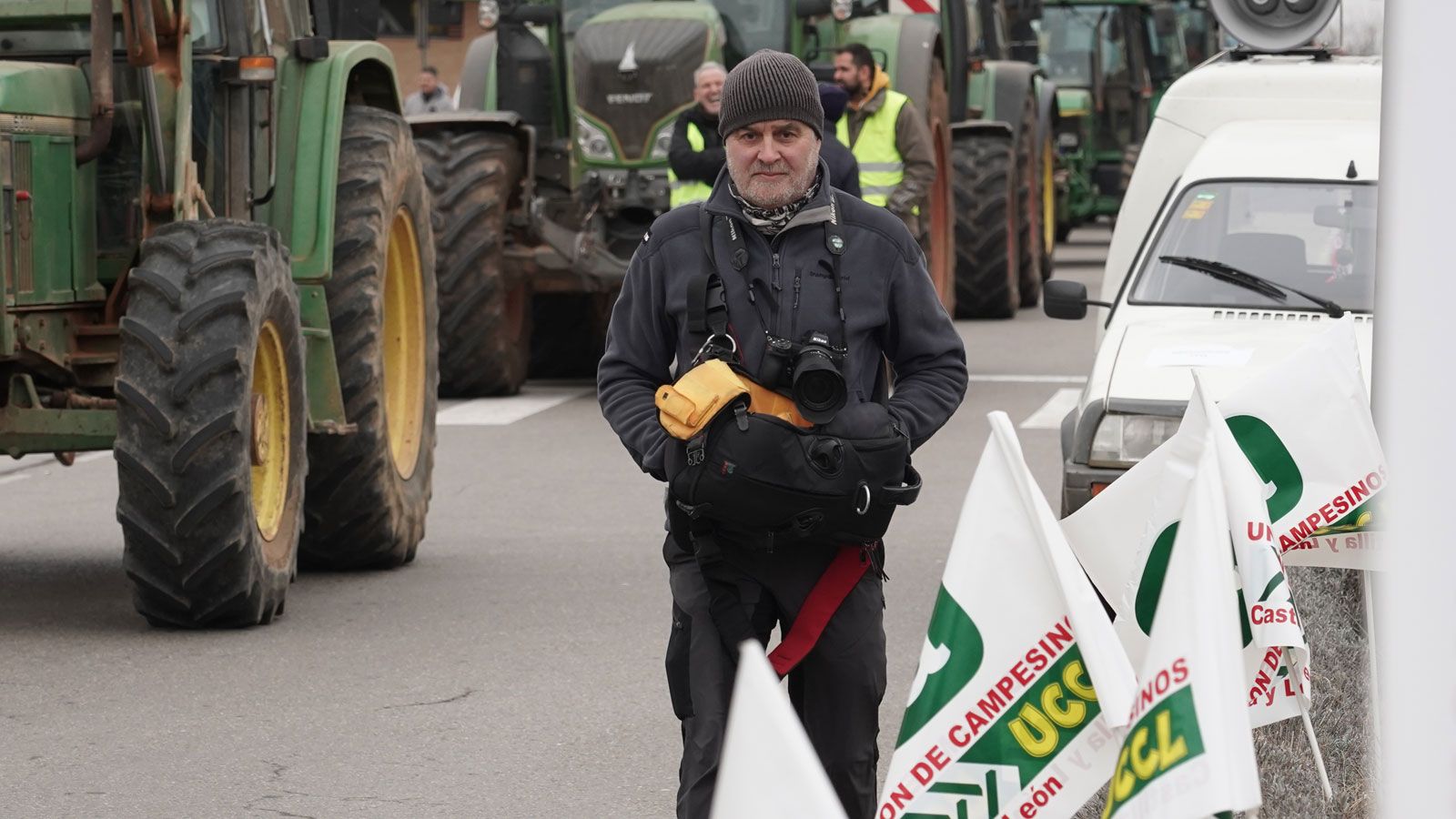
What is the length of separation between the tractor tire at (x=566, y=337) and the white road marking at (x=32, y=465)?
13.0ft

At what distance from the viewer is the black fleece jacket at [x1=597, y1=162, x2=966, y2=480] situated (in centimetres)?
439

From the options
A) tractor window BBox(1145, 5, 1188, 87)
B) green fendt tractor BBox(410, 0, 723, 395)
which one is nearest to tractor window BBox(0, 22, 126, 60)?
green fendt tractor BBox(410, 0, 723, 395)

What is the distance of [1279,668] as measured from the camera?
4473 millimetres

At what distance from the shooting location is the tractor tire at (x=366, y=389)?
28.1 ft

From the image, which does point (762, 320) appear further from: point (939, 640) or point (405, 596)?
point (405, 596)

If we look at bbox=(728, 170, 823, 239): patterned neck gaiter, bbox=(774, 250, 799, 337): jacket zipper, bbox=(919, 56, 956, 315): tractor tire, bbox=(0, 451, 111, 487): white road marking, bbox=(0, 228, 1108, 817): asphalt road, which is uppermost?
bbox=(728, 170, 823, 239): patterned neck gaiter

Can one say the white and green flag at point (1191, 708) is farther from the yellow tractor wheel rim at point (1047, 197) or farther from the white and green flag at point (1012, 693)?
the yellow tractor wheel rim at point (1047, 197)

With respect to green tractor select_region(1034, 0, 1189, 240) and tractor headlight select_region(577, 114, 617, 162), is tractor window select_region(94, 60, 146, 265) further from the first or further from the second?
green tractor select_region(1034, 0, 1189, 240)

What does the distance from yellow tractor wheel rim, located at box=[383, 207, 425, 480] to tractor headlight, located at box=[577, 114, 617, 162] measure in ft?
16.3

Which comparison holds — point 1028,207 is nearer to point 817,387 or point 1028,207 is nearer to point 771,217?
point 771,217

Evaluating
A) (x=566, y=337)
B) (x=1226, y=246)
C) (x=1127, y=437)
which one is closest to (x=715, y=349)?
(x=1127, y=437)

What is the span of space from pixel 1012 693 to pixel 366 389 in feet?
16.7

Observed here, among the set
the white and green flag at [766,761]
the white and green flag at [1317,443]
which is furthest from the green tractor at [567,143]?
the white and green flag at [766,761]

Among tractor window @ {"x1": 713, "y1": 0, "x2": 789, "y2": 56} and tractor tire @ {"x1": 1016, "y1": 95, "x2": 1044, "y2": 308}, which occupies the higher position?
tractor window @ {"x1": 713, "y1": 0, "x2": 789, "y2": 56}
